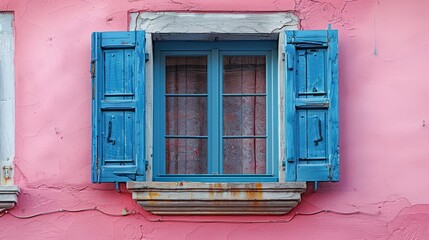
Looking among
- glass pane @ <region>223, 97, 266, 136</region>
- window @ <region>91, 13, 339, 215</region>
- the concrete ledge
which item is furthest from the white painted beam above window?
the concrete ledge

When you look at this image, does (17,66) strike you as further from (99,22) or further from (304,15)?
(304,15)

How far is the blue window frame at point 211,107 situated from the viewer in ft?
27.9

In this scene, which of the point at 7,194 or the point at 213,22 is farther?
the point at 213,22

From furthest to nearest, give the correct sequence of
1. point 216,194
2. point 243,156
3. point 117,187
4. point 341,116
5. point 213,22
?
point 243,156 → point 213,22 → point 341,116 → point 117,187 → point 216,194

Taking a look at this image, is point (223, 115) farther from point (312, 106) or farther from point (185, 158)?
point (312, 106)

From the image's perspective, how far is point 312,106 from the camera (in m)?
8.23

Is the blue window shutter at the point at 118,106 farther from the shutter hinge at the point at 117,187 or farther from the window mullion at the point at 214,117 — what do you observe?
the window mullion at the point at 214,117

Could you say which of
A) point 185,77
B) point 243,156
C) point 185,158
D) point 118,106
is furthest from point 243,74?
point 118,106

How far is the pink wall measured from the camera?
8.25 meters

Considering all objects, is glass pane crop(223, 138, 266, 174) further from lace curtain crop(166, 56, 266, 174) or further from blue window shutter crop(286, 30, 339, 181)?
blue window shutter crop(286, 30, 339, 181)

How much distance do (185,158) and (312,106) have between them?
1.06 meters

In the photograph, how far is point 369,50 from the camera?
8430 mm

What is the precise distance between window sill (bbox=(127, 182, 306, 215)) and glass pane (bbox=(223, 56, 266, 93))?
869 mm

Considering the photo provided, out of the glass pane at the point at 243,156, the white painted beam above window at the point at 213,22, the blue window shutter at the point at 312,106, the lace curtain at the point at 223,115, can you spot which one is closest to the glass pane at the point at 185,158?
the lace curtain at the point at 223,115
